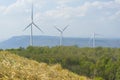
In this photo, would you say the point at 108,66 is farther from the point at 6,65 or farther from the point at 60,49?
the point at 6,65

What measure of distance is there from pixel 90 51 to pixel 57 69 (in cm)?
12341

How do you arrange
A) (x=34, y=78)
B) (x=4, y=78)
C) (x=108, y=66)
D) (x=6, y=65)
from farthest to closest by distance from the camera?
(x=108, y=66) < (x=6, y=65) < (x=34, y=78) < (x=4, y=78)

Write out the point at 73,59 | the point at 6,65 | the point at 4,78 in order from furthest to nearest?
1. the point at 73,59
2. the point at 6,65
3. the point at 4,78

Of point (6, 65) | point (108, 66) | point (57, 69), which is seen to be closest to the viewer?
point (6, 65)

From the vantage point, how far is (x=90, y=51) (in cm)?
13388

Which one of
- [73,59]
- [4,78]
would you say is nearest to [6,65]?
[4,78]

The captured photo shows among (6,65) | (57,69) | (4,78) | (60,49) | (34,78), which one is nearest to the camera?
(4,78)

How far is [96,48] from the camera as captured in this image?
134875mm

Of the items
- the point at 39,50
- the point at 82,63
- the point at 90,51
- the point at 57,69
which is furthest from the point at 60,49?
the point at 57,69

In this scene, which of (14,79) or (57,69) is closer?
(14,79)

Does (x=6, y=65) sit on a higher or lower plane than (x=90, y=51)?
higher

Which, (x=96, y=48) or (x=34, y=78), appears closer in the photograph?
(x=34, y=78)

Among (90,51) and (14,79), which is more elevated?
(14,79)

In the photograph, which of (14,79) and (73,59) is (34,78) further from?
(73,59)
